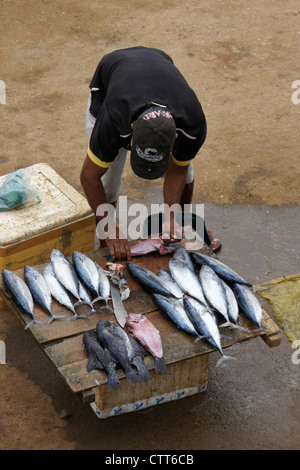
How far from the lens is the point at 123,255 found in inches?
188

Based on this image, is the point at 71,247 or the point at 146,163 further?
the point at 71,247

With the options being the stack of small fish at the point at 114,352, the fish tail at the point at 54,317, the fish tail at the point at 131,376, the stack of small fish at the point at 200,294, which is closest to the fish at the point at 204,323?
the stack of small fish at the point at 200,294

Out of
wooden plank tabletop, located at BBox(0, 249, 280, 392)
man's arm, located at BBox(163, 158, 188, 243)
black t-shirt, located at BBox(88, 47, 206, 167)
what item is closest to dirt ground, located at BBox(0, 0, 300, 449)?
wooden plank tabletop, located at BBox(0, 249, 280, 392)

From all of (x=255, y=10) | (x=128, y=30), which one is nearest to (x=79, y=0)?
(x=128, y=30)

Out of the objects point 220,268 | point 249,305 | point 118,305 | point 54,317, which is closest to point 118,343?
point 118,305

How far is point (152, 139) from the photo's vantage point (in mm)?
4008

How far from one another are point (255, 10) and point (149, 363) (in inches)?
323

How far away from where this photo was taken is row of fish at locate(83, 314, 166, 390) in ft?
12.4

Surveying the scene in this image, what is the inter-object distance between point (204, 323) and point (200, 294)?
36cm

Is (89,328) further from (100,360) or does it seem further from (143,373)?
(143,373)

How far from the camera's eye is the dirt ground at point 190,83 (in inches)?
173

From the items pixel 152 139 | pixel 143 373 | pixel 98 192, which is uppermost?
pixel 152 139

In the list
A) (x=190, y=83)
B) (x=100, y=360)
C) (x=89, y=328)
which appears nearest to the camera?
(x=100, y=360)

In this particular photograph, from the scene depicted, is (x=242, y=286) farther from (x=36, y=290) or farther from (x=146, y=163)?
(x=36, y=290)
